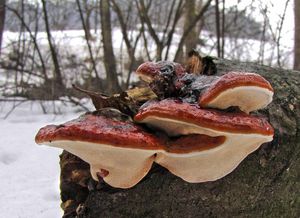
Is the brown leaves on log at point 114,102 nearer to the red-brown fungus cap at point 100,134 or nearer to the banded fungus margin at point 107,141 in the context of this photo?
the banded fungus margin at point 107,141

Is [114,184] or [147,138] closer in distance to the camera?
[147,138]

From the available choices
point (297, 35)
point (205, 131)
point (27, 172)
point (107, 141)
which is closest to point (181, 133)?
point (205, 131)

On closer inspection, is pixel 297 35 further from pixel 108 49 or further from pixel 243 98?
pixel 243 98

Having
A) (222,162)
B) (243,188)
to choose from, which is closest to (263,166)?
(243,188)

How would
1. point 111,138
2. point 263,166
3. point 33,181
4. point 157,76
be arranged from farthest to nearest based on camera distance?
1. point 33,181
2. point 263,166
3. point 157,76
4. point 111,138

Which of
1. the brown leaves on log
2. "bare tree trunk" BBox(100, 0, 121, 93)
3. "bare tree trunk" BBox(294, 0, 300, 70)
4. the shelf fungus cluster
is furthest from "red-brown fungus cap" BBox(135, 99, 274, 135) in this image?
"bare tree trunk" BBox(294, 0, 300, 70)

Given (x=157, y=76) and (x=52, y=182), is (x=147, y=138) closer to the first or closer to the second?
(x=157, y=76)

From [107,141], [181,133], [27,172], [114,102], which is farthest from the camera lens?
[27,172]
